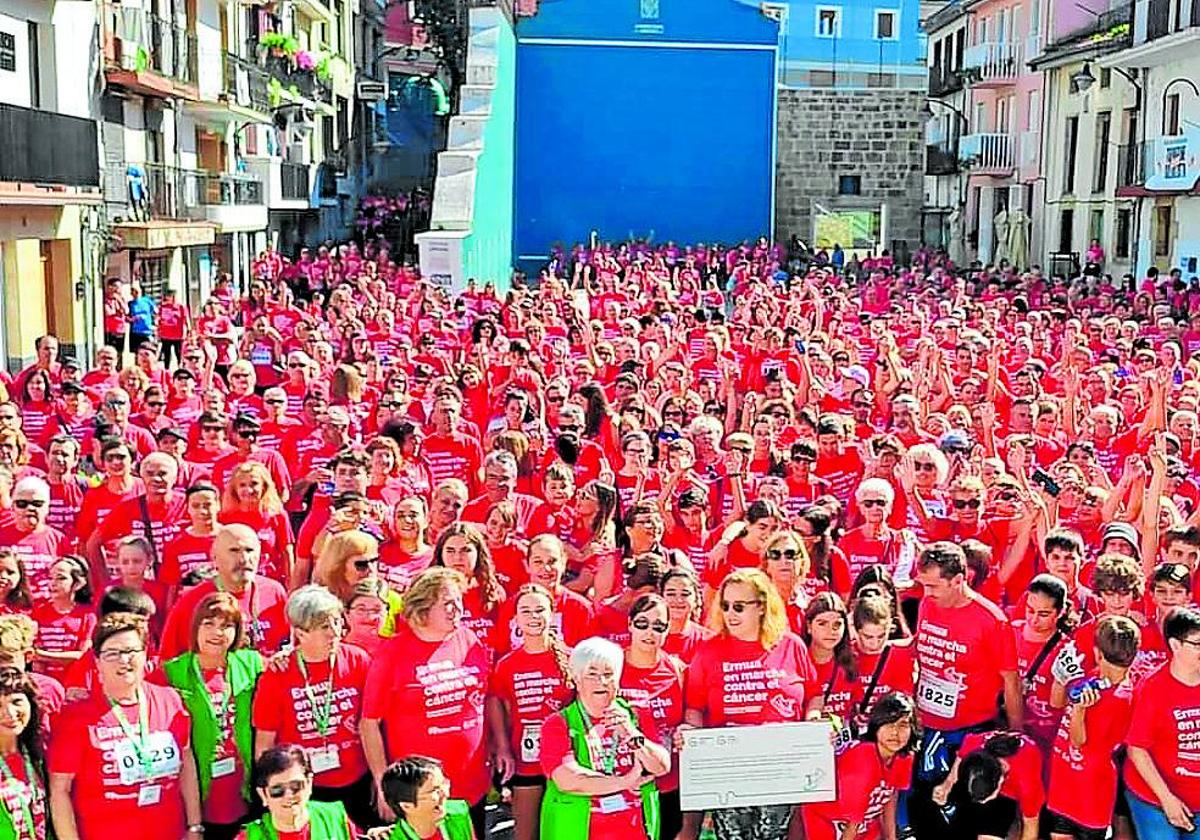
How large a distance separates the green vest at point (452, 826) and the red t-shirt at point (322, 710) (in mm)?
560

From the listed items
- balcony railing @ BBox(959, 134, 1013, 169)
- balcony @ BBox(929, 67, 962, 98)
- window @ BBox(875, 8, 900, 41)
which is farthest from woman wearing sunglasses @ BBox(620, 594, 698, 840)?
window @ BBox(875, 8, 900, 41)

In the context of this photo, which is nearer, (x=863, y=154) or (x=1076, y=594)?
(x=1076, y=594)

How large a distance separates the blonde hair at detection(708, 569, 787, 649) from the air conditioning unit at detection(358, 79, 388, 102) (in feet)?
137

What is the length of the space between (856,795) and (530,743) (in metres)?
1.24

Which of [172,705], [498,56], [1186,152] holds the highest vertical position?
[498,56]

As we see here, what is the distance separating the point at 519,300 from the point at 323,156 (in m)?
24.9

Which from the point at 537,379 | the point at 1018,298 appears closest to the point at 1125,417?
the point at 537,379

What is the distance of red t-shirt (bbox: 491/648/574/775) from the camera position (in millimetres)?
5340

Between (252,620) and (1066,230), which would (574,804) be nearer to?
(252,620)

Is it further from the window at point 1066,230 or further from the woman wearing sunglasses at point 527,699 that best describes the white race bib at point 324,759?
the window at point 1066,230

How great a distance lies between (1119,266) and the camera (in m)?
28.5

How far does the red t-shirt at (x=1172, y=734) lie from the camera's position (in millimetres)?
4953

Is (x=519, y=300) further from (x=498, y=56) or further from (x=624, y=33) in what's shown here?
(x=624, y=33)

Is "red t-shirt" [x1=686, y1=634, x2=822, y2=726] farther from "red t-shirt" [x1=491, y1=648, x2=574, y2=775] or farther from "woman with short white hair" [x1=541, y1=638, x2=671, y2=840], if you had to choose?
"red t-shirt" [x1=491, y1=648, x2=574, y2=775]
